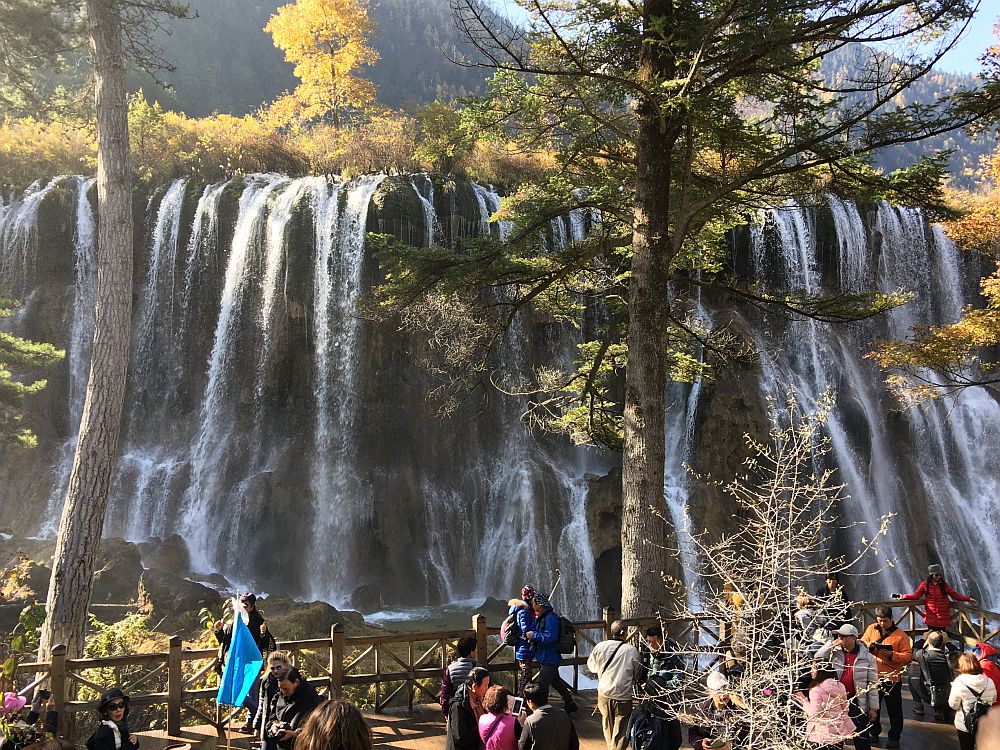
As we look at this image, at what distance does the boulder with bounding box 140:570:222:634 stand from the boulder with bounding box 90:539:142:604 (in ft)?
1.93

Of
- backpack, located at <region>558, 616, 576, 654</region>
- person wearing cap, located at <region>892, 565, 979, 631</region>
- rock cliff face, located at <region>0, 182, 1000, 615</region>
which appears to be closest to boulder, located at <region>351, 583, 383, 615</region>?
rock cliff face, located at <region>0, 182, 1000, 615</region>

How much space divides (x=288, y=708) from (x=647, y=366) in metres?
5.52

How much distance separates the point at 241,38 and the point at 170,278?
53102 mm

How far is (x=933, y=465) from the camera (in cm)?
2091

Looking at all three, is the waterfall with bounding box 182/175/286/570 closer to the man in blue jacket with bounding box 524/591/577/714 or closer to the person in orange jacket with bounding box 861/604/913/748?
the man in blue jacket with bounding box 524/591/577/714

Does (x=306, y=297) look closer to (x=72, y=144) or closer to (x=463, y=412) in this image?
(x=463, y=412)

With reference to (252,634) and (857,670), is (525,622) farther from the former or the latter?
(857,670)

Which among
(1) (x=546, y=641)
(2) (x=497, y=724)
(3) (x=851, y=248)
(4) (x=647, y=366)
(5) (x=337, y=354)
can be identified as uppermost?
(3) (x=851, y=248)

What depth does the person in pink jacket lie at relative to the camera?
4.92m

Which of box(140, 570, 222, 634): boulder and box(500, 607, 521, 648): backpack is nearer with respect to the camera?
box(500, 607, 521, 648): backpack

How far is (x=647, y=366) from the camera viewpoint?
8.73 meters

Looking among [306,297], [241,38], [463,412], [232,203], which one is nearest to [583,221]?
[463,412]

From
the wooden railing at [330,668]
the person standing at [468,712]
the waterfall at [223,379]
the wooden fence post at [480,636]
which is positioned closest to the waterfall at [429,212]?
the waterfall at [223,379]

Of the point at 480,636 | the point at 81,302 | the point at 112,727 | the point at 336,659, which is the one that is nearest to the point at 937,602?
the point at 480,636
